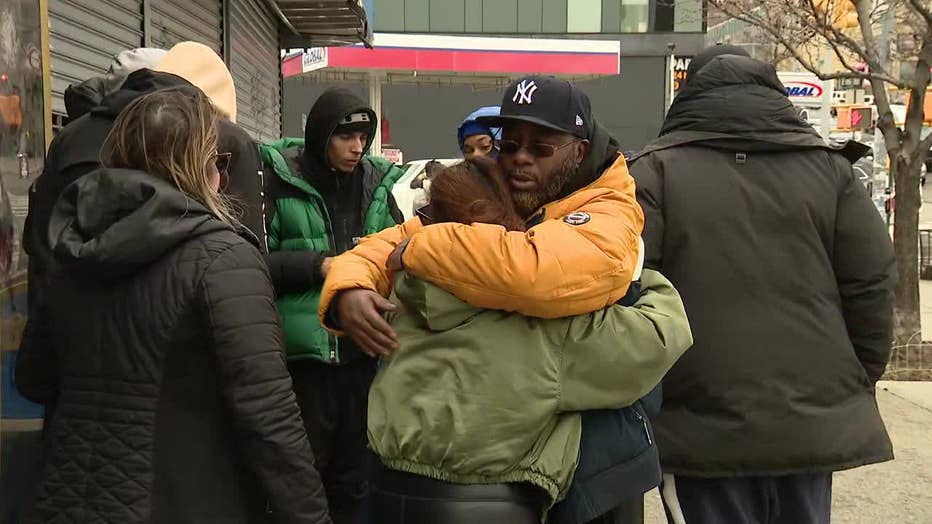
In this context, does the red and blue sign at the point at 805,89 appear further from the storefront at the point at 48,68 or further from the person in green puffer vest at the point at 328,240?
the person in green puffer vest at the point at 328,240

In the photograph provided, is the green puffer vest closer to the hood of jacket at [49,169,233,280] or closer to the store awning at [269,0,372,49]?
the hood of jacket at [49,169,233,280]

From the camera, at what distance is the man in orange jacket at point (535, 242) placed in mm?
1834

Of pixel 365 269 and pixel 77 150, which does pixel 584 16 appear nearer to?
pixel 77 150

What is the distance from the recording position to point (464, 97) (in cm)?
3650

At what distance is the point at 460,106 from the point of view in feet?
119

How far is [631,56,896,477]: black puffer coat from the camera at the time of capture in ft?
8.74

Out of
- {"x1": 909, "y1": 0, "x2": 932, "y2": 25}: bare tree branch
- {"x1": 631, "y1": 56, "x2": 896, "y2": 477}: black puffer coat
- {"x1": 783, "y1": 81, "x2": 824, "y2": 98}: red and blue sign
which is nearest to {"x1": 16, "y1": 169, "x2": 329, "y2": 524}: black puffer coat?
{"x1": 631, "y1": 56, "x2": 896, "y2": 477}: black puffer coat

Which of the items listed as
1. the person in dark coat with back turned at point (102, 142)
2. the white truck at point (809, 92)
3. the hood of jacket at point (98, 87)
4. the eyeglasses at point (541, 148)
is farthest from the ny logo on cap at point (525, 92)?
the white truck at point (809, 92)

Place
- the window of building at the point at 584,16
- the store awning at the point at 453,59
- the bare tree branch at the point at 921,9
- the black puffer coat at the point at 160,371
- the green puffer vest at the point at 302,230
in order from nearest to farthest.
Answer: the black puffer coat at the point at 160,371
the green puffer vest at the point at 302,230
the bare tree branch at the point at 921,9
the store awning at the point at 453,59
the window of building at the point at 584,16

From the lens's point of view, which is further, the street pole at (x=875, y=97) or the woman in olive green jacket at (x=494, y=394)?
the street pole at (x=875, y=97)

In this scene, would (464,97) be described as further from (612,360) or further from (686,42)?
(612,360)

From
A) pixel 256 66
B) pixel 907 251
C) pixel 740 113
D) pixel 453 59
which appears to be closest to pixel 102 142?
pixel 740 113

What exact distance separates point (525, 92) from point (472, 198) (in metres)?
0.34

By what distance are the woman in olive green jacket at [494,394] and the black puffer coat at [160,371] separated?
26 cm
